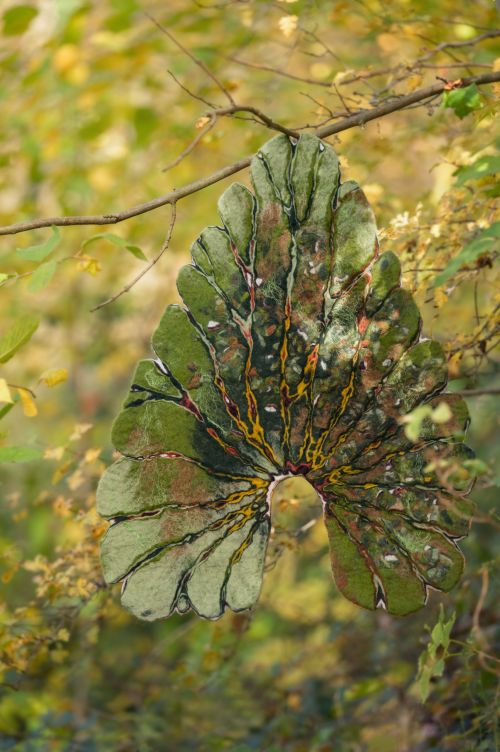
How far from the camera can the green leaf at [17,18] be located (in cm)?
184

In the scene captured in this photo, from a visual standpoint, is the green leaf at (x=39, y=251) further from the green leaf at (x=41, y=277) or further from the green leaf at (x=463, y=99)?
the green leaf at (x=463, y=99)

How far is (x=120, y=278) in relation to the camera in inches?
137

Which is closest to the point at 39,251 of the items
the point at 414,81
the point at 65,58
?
the point at 414,81

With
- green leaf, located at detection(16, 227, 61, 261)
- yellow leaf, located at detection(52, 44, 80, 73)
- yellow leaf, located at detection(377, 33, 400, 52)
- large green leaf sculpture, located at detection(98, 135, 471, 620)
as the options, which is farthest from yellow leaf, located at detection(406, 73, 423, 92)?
yellow leaf, located at detection(52, 44, 80, 73)

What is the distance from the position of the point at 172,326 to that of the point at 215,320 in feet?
0.18

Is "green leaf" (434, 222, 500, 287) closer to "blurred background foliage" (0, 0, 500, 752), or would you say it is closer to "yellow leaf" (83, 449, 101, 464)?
"blurred background foliage" (0, 0, 500, 752)

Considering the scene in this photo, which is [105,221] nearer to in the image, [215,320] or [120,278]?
[215,320]

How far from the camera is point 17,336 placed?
1095mm

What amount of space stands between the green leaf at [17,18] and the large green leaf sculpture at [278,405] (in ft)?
3.71

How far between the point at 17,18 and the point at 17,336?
3.58 feet

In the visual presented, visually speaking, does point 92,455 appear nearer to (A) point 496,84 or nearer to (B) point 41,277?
(B) point 41,277

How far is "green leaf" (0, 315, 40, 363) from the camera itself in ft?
3.54

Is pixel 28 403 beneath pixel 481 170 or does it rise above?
beneath

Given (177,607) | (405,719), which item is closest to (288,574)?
(405,719)
